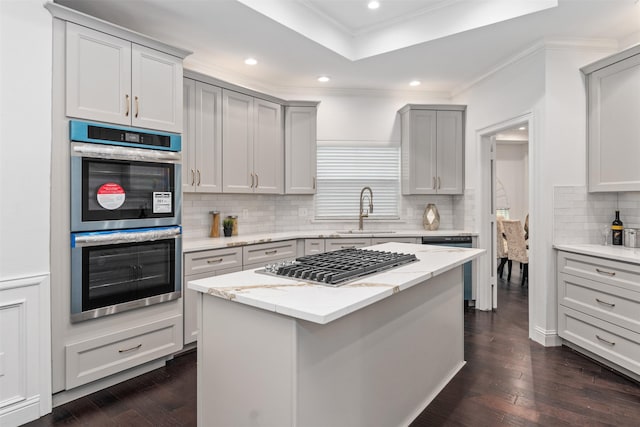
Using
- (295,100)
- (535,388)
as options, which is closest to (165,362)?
(535,388)

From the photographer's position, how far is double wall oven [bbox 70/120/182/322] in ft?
8.08

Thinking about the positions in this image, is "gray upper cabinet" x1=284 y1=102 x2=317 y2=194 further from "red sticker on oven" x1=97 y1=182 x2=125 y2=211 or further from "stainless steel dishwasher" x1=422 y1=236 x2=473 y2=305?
"red sticker on oven" x1=97 y1=182 x2=125 y2=211

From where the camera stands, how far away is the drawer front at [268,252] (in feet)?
12.3

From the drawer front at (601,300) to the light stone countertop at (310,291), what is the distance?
5.51 feet

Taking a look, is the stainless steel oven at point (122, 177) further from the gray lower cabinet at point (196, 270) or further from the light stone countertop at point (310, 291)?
the light stone countertop at point (310, 291)

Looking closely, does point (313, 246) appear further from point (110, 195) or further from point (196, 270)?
point (110, 195)

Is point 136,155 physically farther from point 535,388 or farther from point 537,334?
point 537,334

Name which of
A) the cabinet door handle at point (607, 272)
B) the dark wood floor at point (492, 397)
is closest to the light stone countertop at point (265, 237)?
the dark wood floor at point (492, 397)

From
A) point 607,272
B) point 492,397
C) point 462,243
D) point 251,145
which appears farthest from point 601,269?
point 251,145

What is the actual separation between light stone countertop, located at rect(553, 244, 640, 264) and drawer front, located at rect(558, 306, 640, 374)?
0.52m

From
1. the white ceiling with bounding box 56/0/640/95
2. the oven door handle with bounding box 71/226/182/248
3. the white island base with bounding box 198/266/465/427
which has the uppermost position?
the white ceiling with bounding box 56/0/640/95

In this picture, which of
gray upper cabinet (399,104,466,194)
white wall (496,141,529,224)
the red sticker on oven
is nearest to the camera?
→ the red sticker on oven

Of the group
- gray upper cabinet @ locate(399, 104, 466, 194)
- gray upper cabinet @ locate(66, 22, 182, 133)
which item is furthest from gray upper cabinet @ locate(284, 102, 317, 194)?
gray upper cabinet @ locate(66, 22, 182, 133)

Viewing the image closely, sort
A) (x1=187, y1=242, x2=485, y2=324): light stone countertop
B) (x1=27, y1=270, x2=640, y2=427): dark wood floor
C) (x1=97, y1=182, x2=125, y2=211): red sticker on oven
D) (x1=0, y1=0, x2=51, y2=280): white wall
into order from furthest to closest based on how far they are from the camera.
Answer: (x1=97, y1=182, x2=125, y2=211): red sticker on oven, (x1=27, y1=270, x2=640, y2=427): dark wood floor, (x1=0, y1=0, x2=51, y2=280): white wall, (x1=187, y1=242, x2=485, y2=324): light stone countertop
